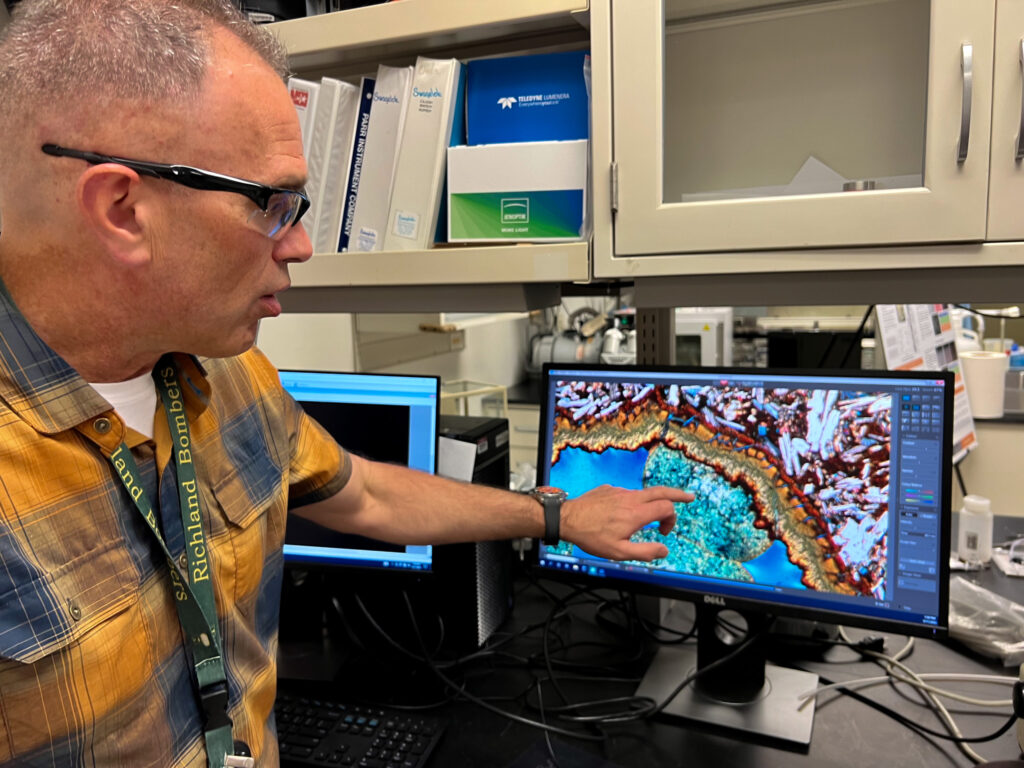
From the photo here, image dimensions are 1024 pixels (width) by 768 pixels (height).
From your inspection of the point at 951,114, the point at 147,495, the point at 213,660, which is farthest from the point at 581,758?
the point at 951,114

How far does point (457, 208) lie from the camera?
3.34 feet

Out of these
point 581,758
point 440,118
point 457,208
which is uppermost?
point 440,118

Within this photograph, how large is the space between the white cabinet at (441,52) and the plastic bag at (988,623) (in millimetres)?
851

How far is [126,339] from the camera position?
0.67m

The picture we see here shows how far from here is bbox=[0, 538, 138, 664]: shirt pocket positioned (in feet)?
1.87

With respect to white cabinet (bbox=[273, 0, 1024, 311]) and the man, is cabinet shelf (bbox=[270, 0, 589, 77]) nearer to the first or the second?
white cabinet (bbox=[273, 0, 1024, 311])

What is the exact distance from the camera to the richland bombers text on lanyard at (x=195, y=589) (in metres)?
0.68

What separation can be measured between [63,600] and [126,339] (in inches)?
9.6

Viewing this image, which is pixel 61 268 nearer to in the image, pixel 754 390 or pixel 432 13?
pixel 432 13

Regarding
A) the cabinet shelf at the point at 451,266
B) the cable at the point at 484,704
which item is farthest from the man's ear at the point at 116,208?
the cable at the point at 484,704

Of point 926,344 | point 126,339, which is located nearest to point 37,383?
point 126,339

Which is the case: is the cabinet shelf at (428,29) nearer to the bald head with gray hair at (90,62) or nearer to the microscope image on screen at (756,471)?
the bald head with gray hair at (90,62)

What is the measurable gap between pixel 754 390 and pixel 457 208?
0.50m

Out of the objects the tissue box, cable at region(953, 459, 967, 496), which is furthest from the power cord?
cable at region(953, 459, 967, 496)
